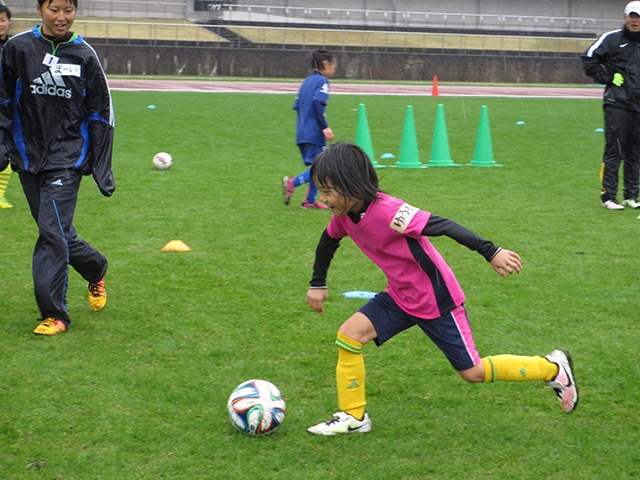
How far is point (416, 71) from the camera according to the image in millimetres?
36219

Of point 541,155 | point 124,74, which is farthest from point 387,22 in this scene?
point 541,155

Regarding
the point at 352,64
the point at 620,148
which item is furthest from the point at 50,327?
the point at 352,64

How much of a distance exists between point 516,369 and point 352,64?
32.1 meters

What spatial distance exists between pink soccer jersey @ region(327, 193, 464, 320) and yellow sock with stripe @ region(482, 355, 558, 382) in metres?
0.35

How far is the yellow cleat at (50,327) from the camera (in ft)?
16.9

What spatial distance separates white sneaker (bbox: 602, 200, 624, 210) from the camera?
9.27 meters

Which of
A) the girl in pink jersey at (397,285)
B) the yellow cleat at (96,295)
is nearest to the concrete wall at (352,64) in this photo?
the yellow cleat at (96,295)

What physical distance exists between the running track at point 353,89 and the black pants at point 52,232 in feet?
66.9

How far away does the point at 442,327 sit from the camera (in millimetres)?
3721

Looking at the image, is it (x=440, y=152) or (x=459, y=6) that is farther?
(x=459, y=6)

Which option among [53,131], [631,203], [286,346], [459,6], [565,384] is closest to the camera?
[565,384]

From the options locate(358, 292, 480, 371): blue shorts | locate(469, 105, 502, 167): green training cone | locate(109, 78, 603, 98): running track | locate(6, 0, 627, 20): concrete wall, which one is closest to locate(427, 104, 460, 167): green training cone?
locate(469, 105, 502, 167): green training cone

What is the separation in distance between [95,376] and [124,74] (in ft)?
97.0

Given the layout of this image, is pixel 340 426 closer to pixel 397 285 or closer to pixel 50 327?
pixel 397 285
